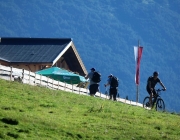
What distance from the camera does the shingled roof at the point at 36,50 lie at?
A: 193 ft

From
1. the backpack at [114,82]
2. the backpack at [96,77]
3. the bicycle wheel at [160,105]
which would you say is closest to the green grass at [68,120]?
the bicycle wheel at [160,105]

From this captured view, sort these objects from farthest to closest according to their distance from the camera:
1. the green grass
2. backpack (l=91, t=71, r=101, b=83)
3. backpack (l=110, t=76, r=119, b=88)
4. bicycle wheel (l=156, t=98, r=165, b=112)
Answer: backpack (l=110, t=76, r=119, b=88)
backpack (l=91, t=71, r=101, b=83)
bicycle wheel (l=156, t=98, r=165, b=112)
the green grass

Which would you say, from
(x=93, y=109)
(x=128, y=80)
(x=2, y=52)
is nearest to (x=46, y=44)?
(x=2, y=52)

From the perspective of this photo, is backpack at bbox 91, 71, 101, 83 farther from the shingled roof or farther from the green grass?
the shingled roof

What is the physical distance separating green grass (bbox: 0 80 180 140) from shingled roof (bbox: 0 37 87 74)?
29.7 meters

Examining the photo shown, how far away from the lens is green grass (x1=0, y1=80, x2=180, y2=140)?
19.3m

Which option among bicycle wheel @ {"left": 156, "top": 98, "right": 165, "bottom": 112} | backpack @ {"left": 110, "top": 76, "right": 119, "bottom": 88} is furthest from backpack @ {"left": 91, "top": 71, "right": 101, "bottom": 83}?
bicycle wheel @ {"left": 156, "top": 98, "right": 165, "bottom": 112}

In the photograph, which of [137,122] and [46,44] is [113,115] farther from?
[46,44]

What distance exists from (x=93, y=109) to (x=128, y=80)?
461 feet

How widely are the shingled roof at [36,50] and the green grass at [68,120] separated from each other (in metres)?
29.7

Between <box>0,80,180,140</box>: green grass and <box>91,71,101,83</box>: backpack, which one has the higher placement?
<box>91,71,101,83</box>: backpack

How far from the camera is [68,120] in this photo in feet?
71.9

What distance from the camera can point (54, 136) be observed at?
1903 centimetres

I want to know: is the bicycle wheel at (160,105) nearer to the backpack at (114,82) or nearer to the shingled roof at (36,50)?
the backpack at (114,82)
